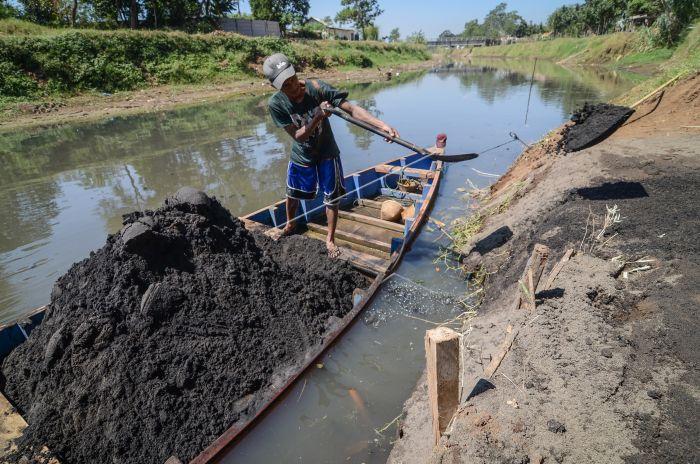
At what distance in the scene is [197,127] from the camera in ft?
49.2

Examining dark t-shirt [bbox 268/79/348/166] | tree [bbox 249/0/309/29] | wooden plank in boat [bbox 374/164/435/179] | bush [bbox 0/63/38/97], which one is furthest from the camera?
tree [bbox 249/0/309/29]

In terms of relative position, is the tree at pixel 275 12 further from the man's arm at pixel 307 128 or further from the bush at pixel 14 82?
the man's arm at pixel 307 128

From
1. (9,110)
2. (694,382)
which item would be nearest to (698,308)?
(694,382)

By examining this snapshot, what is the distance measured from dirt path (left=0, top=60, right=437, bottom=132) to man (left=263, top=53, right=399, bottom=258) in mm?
17076

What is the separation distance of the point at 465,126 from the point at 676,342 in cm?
1380

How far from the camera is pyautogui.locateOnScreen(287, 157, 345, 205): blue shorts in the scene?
15.1ft

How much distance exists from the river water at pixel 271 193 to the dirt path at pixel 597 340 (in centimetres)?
63

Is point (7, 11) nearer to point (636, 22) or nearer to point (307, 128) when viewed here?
point (307, 128)

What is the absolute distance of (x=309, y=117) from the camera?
13.7 ft

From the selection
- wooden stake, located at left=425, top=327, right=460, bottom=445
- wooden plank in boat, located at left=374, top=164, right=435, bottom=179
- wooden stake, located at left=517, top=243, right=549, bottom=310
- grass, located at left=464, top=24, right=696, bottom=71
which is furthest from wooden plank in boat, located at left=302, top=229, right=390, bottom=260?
grass, located at left=464, top=24, right=696, bottom=71

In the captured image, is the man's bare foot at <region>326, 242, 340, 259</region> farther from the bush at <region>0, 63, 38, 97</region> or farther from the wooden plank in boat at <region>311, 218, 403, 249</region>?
the bush at <region>0, 63, 38, 97</region>

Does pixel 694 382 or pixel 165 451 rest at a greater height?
pixel 694 382

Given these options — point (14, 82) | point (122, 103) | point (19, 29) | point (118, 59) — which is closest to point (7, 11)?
point (19, 29)

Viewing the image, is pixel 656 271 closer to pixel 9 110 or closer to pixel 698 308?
pixel 698 308
